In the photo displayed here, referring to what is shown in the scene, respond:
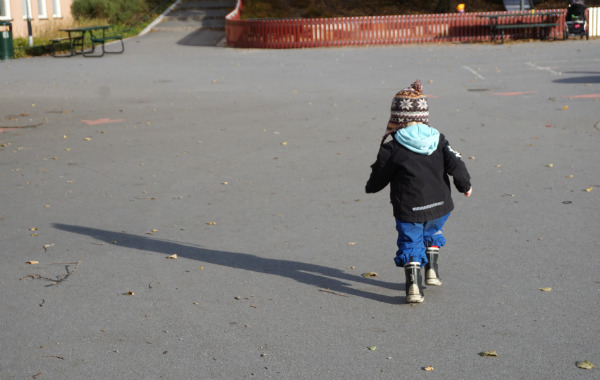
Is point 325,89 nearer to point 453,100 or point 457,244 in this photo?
point 453,100

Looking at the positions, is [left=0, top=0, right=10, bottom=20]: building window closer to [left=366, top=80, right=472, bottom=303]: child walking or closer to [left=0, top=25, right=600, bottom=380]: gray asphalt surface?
[left=0, top=25, right=600, bottom=380]: gray asphalt surface

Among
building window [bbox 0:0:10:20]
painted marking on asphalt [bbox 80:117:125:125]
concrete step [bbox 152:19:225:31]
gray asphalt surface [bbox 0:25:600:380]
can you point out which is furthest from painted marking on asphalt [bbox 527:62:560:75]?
building window [bbox 0:0:10:20]

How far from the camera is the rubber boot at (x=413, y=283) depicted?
561cm

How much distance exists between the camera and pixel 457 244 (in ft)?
23.1

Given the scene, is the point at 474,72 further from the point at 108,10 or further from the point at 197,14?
the point at 108,10

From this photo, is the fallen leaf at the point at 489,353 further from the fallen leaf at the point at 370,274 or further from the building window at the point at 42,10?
the building window at the point at 42,10

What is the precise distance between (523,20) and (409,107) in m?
26.6

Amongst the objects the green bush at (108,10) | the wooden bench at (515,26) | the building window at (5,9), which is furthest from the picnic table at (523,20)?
the building window at (5,9)

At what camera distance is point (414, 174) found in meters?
5.55

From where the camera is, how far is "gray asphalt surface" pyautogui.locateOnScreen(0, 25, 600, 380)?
488 centimetres

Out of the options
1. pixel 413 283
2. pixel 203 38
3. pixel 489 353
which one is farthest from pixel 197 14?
pixel 489 353

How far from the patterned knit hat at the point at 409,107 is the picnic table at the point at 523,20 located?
1002 inches

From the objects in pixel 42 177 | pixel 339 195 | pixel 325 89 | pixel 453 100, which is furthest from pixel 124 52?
pixel 339 195

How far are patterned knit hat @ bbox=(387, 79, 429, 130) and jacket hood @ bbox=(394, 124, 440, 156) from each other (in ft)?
0.18
